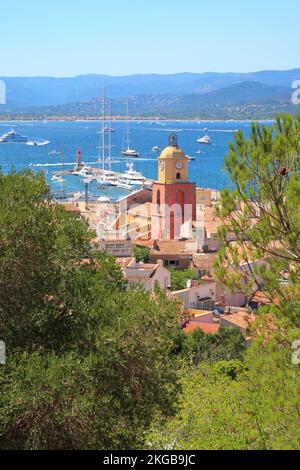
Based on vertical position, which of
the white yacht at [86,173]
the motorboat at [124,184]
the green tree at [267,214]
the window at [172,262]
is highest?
the green tree at [267,214]

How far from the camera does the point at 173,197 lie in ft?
85.3

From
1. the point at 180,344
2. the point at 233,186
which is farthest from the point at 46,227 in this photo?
the point at 180,344

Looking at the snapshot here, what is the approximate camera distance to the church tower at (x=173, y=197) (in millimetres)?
25734

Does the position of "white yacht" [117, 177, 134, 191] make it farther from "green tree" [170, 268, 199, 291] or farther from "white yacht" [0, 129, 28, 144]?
"white yacht" [0, 129, 28, 144]

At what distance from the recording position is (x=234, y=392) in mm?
9539

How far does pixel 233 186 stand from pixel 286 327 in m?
1.04

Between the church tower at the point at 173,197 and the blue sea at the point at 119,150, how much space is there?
1435 centimetres

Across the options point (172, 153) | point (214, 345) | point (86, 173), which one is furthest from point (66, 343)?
point (86, 173)

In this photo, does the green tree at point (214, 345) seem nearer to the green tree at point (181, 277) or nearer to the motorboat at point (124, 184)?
the green tree at point (181, 277)

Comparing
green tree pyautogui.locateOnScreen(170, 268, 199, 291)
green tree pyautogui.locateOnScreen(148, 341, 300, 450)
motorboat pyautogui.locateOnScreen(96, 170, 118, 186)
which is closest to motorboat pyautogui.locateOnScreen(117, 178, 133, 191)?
motorboat pyautogui.locateOnScreen(96, 170, 118, 186)

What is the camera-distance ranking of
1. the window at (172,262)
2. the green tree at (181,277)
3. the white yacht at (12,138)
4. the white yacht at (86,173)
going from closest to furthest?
1. the green tree at (181,277)
2. the window at (172,262)
3. the white yacht at (86,173)
4. the white yacht at (12,138)

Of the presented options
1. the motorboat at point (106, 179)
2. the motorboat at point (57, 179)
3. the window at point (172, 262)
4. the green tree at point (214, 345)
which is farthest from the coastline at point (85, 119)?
the green tree at point (214, 345)

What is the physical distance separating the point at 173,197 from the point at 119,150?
7798 cm

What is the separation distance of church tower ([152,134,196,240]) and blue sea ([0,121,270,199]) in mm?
14353
